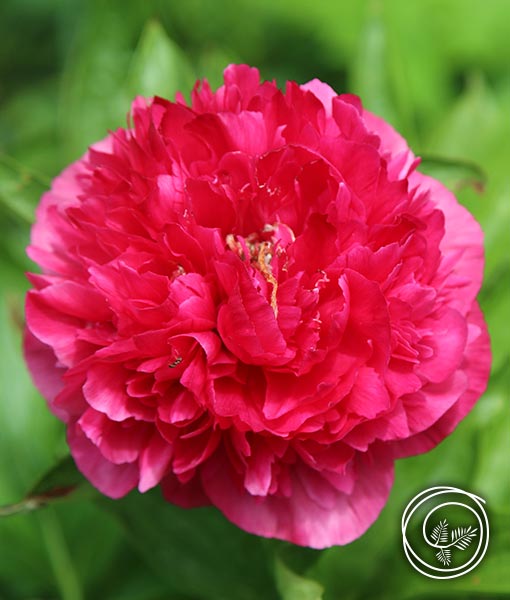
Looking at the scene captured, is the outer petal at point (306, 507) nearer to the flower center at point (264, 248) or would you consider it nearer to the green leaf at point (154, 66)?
the flower center at point (264, 248)

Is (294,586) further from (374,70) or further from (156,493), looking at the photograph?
(374,70)

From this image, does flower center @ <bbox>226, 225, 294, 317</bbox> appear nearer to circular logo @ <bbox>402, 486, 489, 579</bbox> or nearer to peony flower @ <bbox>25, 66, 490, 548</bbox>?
peony flower @ <bbox>25, 66, 490, 548</bbox>

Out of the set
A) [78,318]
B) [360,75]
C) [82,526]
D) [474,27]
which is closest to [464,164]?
[360,75]

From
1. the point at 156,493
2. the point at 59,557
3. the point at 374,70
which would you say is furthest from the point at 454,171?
the point at 59,557

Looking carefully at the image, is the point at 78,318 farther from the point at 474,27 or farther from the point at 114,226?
the point at 474,27

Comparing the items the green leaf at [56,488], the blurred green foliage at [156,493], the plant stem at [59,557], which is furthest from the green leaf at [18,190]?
the plant stem at [59,557]

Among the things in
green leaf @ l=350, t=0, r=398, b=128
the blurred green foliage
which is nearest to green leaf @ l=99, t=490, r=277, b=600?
the blurred green foliage

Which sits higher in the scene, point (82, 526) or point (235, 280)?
point (235, 280)
